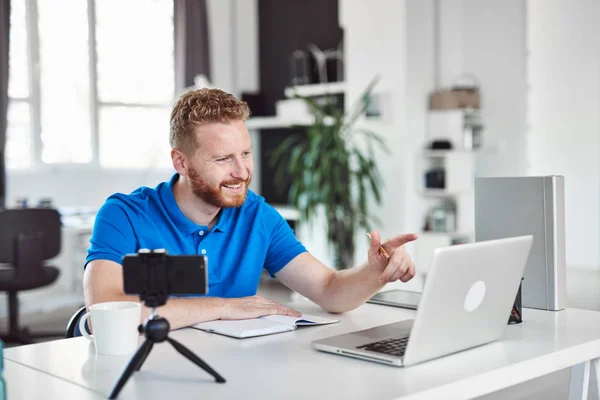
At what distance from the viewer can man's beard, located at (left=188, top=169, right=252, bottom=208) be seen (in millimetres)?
2082

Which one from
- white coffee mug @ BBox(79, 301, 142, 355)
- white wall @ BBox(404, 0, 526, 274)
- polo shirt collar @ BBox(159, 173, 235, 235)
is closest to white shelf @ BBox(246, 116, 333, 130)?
white wall @ BBox(404, 0, 526, 274)

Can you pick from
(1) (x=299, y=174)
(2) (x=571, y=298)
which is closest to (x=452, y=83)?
(1) (x=299, y=174)

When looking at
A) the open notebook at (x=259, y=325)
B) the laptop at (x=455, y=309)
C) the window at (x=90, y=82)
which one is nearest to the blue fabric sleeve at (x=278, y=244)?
the open notebook at (x=259, y=325)

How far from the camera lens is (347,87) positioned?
6.83 m

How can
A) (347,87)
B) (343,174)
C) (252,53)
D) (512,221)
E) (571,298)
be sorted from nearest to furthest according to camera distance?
(512,221)
(571,298)
(343,174)
(347,87)
(252,53)

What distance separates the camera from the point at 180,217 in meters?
2.13

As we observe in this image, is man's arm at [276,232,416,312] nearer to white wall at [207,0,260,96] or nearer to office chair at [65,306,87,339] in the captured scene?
office chair at [65,306,87,339]

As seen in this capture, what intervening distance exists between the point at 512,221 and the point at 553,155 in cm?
545

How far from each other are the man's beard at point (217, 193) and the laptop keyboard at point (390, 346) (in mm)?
699

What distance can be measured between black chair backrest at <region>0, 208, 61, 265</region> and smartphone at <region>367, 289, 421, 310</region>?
301 centimetres

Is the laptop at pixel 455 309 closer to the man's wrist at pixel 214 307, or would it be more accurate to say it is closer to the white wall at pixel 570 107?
the man's wrist at pixel 214 307

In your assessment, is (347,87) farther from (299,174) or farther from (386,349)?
(386,349)

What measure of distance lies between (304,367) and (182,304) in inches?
19.2

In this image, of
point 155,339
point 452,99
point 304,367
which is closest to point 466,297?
point 304,367
